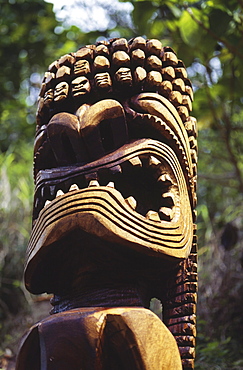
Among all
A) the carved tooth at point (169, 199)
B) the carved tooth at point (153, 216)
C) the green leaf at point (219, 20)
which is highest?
the green leaf at point (219, 20)

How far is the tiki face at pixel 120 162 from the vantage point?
1.63 m

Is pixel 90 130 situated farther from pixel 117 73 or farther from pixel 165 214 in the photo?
pixel 165 214

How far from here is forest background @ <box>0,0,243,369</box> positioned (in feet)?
9.91

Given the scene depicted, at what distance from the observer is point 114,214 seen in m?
1.61

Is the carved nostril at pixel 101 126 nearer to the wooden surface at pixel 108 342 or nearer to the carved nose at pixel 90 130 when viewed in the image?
the carved nose at pixel 90 130

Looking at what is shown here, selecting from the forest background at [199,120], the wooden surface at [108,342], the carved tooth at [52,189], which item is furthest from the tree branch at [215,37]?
the wooden surface at [108,342]

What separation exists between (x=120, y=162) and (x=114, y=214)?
0.22 metres

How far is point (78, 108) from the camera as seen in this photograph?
1903 mm

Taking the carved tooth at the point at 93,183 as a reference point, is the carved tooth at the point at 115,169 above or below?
above

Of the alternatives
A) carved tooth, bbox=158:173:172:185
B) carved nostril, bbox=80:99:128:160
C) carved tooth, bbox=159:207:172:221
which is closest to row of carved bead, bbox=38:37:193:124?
carved nostril, bbox=80:99:128:160

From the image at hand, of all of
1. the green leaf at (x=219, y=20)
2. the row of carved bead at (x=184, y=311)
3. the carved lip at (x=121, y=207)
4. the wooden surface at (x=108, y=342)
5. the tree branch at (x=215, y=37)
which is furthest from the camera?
the tree branch at (x=215, y=37)

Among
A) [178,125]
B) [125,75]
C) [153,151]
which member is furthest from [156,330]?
[125,75]

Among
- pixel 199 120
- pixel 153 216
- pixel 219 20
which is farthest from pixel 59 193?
pixel 199 120

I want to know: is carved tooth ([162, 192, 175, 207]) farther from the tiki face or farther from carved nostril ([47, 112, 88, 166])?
carved nostril ([47, 112, 88, 166])
